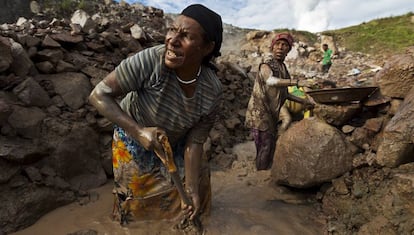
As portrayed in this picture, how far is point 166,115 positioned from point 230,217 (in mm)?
990

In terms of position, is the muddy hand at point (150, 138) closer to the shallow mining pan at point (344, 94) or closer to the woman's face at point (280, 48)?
the shallow mining pan at point (344, 94)

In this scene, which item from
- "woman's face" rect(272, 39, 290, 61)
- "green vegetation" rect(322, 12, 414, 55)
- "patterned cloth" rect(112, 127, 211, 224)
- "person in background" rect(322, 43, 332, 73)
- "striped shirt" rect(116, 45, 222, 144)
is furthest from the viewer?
"green vegetation" rect(322, 12, 414, 55)

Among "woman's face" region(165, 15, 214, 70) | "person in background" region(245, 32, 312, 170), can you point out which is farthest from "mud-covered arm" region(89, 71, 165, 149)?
"person in background" region(245, 32, 312, 170)

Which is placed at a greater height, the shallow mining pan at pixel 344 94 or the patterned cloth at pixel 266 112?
the shallow mining pan at pixel 344 94

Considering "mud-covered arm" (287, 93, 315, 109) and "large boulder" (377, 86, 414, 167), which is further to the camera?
"mud-covered arm" (287, 93, 315, 109)

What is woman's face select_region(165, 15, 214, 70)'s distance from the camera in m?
1.74

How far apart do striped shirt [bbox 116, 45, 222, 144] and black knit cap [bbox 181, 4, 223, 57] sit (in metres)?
0.27

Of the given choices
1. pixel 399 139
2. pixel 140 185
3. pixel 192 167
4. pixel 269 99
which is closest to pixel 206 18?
pixel 192 167

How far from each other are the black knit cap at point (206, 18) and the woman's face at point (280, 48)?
5.96 ft

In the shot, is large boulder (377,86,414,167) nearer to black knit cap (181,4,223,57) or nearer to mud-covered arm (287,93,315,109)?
mud-covered arm (287,93,315,109)

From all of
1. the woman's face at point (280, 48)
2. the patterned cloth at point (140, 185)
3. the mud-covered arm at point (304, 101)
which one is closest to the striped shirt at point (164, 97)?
the patterned cloth at point (140, 185)

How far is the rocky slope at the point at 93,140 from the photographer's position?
2.33 meters

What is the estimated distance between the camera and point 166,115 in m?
2.01

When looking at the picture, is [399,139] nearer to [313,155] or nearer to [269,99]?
[313,155]
